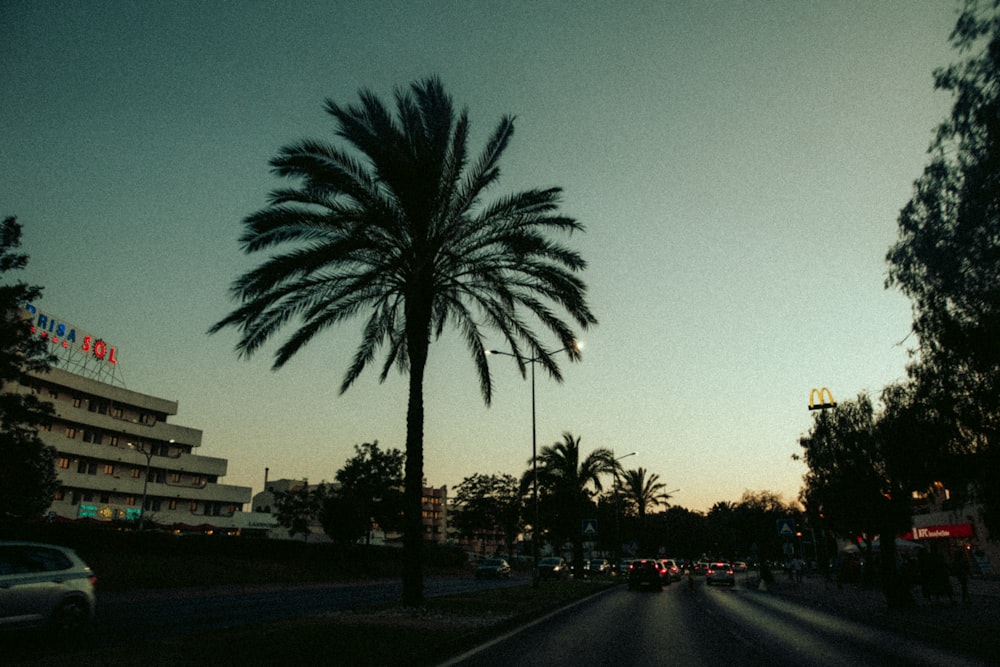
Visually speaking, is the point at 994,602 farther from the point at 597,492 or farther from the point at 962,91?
the point at 597,492

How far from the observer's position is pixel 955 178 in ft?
43.4

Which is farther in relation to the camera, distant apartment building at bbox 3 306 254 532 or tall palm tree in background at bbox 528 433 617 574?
distant apartment building at bbox 3 306 254 532

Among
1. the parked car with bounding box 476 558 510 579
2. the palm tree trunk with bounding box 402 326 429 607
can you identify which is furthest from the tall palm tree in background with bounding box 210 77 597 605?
the parked car with bounding box 476 558 510 579

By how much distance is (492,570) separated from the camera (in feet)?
158

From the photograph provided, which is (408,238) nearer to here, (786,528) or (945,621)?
(945,621)

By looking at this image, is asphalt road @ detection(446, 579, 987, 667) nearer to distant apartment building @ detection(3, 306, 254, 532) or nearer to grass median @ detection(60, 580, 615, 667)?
grass median @ detection(60, 580, 615, 667)

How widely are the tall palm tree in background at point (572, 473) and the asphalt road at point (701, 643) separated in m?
27.6

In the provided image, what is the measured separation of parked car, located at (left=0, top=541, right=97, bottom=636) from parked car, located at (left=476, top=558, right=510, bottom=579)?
127 feet

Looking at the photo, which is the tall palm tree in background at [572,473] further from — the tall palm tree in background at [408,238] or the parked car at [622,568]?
the tall palm tree in background at [408,238]

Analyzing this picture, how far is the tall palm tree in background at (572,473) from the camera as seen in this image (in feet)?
153

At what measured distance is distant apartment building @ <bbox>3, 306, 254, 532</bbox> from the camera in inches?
2368

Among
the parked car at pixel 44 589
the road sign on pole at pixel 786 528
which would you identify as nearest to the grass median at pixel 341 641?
the parked car at pixel 44 589

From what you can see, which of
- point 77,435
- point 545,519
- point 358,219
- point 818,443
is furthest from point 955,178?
point 77,435

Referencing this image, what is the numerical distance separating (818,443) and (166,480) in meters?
64.7
